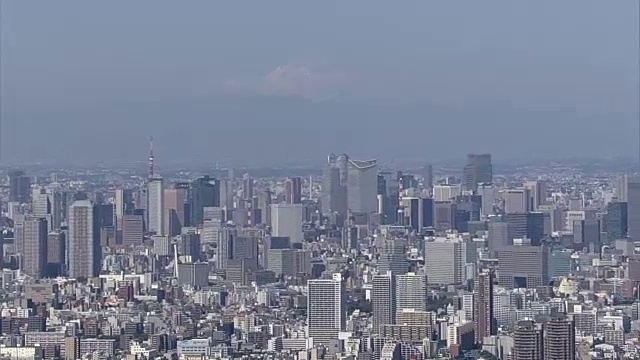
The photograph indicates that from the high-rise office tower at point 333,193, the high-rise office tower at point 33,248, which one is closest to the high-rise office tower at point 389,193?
the high-rise office tower at point 333,193

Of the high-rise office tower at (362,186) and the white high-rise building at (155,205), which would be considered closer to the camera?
the white high-rise building at (155,205)

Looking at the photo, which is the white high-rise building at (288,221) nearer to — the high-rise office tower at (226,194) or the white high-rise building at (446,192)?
the high-rise office tower at (226,194)

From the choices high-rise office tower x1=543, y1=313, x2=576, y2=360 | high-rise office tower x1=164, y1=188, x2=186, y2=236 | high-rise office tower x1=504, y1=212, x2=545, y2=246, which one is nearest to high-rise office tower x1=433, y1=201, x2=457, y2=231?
high-rise office tower x1=504, y1=212, x2=545, y2=246

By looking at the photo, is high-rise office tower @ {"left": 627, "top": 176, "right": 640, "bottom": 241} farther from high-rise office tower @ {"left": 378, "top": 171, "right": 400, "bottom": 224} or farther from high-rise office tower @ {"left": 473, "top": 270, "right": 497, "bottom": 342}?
high-rise office tower @ {"left": 378, "top": 171, "right": 400, "bottom": 224}

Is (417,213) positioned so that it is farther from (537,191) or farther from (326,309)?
(326,309)

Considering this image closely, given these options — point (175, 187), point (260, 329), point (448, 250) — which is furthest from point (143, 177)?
point (448, 250)

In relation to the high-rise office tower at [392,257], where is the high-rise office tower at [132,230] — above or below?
above
